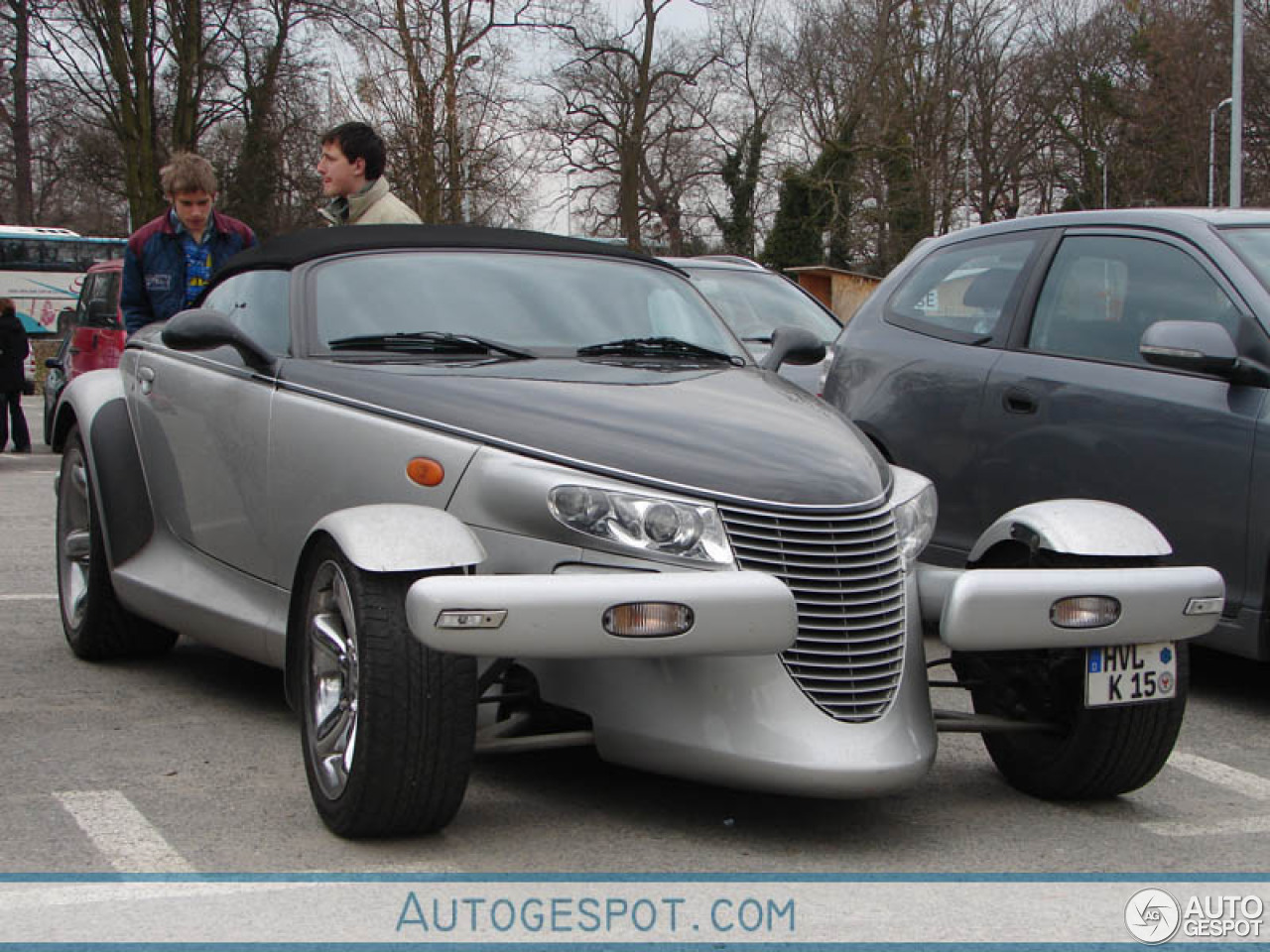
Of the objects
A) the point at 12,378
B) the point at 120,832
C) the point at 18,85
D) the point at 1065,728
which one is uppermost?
the point at 18,85

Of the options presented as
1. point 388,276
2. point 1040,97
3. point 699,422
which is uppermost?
point 1040,97

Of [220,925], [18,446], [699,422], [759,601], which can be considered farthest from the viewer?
[18,446]

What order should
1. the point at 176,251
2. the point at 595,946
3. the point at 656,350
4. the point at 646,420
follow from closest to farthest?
the point at 595,946, the point at 646,420, the point at 656,350, the point at 176,251

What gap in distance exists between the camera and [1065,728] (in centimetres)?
455

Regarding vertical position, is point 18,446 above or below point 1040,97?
below

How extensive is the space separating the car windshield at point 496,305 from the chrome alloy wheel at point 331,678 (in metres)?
0.92

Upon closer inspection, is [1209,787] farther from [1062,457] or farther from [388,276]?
[388,276]

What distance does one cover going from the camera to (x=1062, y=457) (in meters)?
6.21

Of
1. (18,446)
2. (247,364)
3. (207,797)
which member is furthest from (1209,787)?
(18,446)

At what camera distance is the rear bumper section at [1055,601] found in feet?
13.3

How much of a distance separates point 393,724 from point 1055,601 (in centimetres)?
154

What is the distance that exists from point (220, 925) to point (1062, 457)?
3704 millimetres

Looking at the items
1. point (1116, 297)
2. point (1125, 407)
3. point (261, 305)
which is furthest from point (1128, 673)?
point (261, 305)

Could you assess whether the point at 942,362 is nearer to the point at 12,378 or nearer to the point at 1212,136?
the point at 12,378
